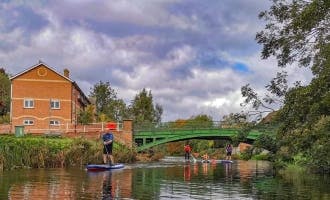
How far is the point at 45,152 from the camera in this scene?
143 feet

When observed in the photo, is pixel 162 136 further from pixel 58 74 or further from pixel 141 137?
pixel 58 74

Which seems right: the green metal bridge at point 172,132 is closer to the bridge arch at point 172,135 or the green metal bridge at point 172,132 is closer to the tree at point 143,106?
the bridge arch at point 172,135

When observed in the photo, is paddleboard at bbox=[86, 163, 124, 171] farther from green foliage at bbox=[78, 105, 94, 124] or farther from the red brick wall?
green foliage at bbox=[78, 105, 94, 124]

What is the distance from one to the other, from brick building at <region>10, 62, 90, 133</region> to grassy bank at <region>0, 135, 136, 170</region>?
29.8 metres

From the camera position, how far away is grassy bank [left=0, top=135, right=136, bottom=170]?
39.9 metres

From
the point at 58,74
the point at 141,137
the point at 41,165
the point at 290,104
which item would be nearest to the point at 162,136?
the point at 141,137

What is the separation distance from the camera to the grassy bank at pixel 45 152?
131 ft

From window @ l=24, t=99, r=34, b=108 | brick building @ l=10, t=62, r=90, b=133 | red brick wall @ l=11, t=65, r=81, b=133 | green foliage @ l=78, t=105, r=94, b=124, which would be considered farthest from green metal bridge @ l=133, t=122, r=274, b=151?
window @ l=24, t=99, r=34, b=108

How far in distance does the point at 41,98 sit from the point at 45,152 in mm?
36447

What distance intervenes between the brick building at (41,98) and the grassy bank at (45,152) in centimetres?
2984

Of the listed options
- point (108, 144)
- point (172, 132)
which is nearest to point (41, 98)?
point (172, 132)

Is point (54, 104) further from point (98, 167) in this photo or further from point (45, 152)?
point (98, 167)

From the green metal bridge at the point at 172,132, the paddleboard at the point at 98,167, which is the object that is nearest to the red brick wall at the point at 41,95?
the green metal bridge at the point at 172,132

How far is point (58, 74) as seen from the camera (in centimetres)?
8012
